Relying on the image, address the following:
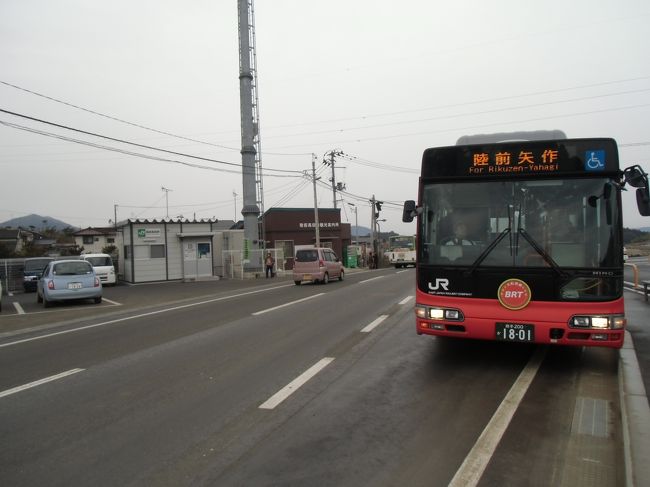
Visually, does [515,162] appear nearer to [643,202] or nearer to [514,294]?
[643,202]

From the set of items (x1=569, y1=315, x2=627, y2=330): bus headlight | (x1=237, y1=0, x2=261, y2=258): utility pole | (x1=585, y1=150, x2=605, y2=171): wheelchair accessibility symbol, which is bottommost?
(x1=569, y1=315, x2=627, y2=330): bus headlight

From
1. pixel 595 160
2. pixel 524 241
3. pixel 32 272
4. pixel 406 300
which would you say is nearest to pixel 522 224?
pixel 524 241

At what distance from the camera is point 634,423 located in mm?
4145

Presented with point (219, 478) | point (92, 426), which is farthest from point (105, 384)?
point (219, 478)

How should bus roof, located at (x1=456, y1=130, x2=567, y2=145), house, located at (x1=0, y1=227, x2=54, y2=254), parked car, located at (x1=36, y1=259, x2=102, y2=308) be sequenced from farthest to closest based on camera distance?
house, located at (x1=0, y1=227, x2=54, y2=254) → parked car, located at (x1=36, y1=259, x2=102, y2=308) → bus roof, located at (x1=456, y1=130, x2=567, y2=145)

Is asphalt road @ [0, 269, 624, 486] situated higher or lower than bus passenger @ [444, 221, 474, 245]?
lower

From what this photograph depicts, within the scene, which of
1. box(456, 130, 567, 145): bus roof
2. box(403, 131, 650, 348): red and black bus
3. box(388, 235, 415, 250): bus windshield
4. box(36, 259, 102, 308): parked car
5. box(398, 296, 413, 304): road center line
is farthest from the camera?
box(388, 235, 415, 250): bus windshield

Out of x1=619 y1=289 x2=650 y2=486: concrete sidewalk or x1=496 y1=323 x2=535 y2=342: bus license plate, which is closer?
x1=619 y1=289 x2=650 y2=486: concrete sidewalk

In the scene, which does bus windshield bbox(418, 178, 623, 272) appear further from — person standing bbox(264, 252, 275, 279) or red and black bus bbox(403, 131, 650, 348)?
person standing bbox(264, 252, 275, 279)

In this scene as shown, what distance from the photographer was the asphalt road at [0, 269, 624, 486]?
3.71 metres

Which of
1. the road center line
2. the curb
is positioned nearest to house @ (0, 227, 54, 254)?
the road center line

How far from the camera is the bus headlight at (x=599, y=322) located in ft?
18.4

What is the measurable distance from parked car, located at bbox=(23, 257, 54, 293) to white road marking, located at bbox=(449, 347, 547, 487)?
26.4m

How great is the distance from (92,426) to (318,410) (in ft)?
7.32
